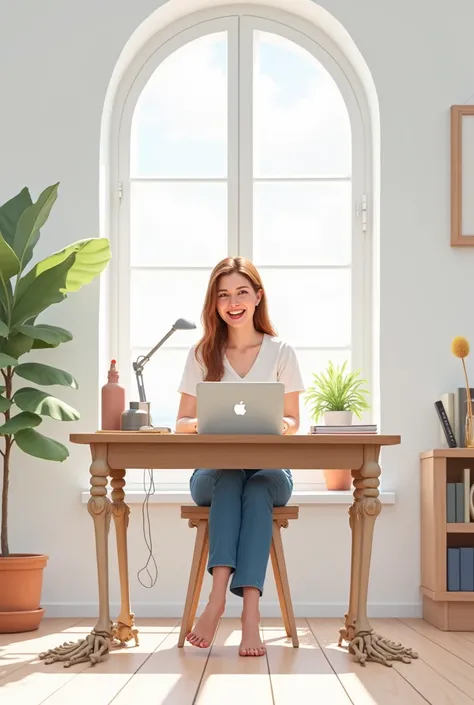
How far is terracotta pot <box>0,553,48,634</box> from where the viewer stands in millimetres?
3643

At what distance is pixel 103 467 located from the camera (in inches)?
116

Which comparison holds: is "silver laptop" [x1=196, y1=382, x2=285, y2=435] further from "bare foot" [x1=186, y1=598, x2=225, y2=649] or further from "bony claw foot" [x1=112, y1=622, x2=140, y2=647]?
"bony claw foot" [x1=112, y1=622, x2=140, y2=647]

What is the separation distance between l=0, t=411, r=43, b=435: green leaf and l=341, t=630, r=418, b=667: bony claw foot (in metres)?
1.46

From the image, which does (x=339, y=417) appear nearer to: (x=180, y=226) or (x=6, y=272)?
(x=180, y=226)

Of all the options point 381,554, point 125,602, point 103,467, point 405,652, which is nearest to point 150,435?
point 103,467

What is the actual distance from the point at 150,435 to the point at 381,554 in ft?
5.18

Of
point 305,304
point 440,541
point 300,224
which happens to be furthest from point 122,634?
point 300,224

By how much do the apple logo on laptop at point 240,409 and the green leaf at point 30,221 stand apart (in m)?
1.31

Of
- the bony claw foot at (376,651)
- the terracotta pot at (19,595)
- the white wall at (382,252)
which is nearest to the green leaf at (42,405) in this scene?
the white wall at (382,252)

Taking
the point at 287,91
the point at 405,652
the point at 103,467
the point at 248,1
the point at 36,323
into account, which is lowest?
the point at 405,652

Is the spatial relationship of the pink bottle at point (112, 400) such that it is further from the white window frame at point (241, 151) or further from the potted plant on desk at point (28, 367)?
the white window frame at point (241, 151)

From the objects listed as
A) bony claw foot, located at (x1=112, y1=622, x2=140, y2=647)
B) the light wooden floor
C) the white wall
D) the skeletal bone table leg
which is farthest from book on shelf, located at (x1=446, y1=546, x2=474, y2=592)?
A: bony claw foot, located at (x1=112, y1=622, x2=140, y2=647)

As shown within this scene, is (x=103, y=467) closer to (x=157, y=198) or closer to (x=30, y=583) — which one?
(x=30, y=583)

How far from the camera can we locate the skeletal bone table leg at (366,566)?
2883 millimetres
